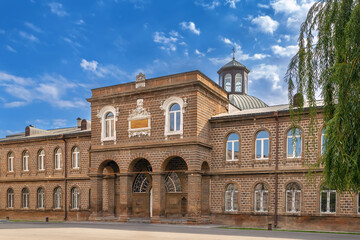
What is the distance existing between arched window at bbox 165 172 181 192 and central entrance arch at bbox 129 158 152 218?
160 centimetres

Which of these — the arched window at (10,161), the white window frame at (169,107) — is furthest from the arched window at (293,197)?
the arched window at (10,161)

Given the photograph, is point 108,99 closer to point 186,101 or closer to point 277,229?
point 186,101

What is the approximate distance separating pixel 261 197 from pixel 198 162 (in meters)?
4.59

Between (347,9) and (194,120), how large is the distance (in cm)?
1491

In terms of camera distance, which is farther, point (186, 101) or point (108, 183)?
point (108, 183)

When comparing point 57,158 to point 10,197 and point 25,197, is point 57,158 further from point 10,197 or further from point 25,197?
point 10,197

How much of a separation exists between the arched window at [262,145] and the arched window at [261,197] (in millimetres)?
1849

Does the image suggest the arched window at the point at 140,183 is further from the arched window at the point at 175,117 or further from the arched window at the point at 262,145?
the arched window at the point at 262,145

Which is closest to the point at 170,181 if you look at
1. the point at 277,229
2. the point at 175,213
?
the point at 175,213

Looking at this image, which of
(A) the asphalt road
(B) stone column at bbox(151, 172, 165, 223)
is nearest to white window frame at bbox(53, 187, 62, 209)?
(B) stone column at bbox(151, 172, 165, 223)

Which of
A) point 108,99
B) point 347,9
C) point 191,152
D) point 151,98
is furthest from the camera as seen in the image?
point 108,99

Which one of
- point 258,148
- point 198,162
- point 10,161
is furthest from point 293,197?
point 10,161

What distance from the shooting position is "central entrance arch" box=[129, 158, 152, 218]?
95.8ft

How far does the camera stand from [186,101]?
2569cm
